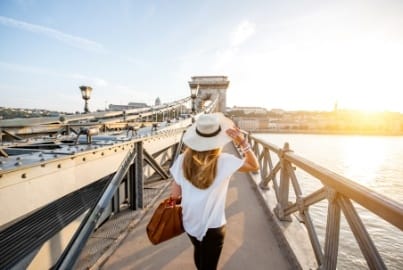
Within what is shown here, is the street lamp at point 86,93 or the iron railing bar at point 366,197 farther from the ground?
the street lamp at point 86,93

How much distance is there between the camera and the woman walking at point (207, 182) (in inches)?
54.7

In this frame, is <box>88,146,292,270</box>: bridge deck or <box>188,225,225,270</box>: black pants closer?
<box>188,225,225,270</box>: black pants

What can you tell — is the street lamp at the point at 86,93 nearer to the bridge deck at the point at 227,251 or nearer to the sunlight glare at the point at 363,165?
the bridge deck at the point at 227,251

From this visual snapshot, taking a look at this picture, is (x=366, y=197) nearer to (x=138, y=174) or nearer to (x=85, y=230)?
(x=85, y=230)

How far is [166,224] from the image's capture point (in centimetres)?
157

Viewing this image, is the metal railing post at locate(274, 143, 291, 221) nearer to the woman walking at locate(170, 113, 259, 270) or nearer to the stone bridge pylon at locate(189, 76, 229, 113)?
the woman walking at locate(170, 113, 259, 270)

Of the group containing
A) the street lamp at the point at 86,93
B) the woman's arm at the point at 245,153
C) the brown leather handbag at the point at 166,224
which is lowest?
the brown leather handbag at the point at 166,224

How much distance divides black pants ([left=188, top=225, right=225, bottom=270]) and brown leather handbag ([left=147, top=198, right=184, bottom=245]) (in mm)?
169

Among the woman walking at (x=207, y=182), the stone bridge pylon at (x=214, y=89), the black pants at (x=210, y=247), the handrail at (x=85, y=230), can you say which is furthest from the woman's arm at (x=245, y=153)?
the stone bridge pylon at (x=214, y=89)

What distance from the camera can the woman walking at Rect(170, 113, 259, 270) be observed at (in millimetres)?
1391

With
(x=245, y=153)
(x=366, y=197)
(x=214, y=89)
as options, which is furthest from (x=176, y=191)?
(x=214, y=89)

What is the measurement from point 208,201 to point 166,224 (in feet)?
1.38

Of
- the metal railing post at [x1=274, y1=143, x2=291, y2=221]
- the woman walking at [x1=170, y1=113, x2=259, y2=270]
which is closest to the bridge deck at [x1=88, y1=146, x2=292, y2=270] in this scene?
the metal railing post at [x1=274, y1=143, x2=291, y2=221]

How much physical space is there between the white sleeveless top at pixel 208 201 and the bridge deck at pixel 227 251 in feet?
3.37
